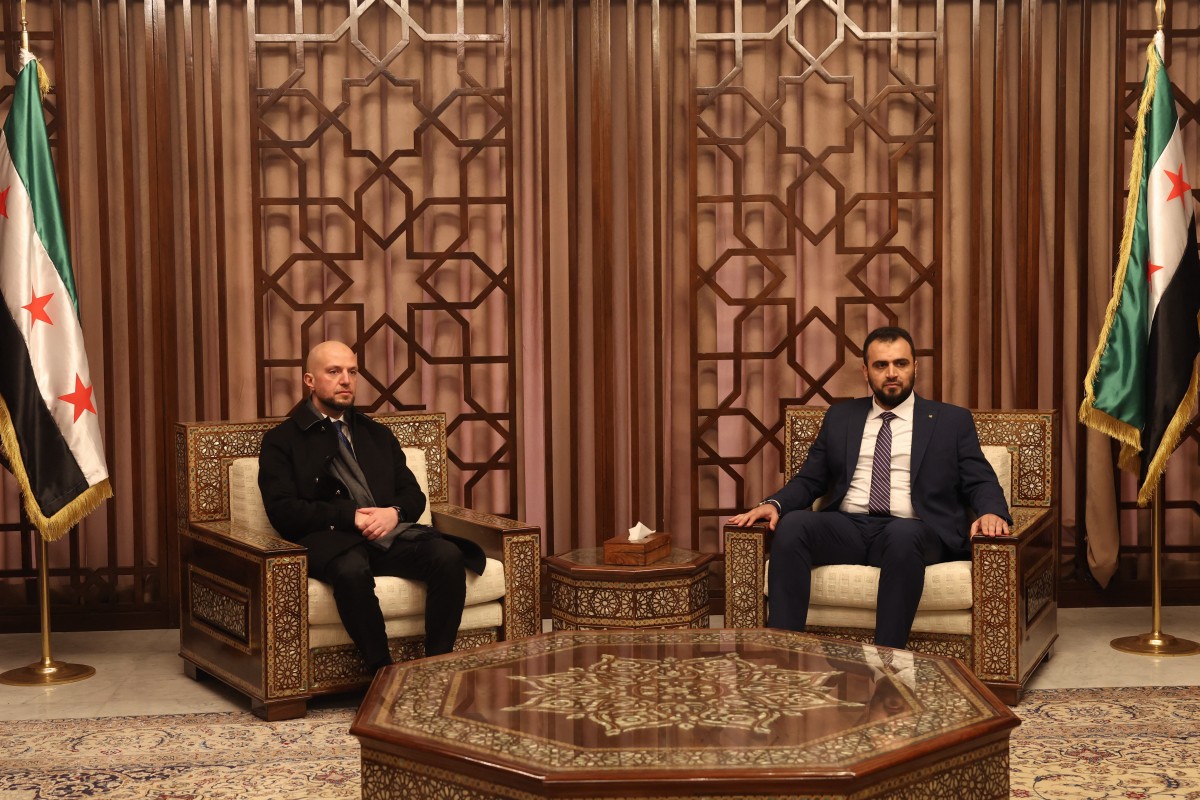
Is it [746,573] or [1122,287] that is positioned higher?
Answer: [1122,287]

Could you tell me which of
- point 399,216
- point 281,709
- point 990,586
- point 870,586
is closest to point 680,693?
point 870,586

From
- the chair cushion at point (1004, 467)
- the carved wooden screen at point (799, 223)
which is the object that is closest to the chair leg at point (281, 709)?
the carved wooden screen at point (799, 223)

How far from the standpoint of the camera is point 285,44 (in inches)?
200

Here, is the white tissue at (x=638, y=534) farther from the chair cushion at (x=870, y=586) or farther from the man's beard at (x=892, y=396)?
the man's beard at (x=892, y=396)

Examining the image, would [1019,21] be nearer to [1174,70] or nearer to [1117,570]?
[1174,70]

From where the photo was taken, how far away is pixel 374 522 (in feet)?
13.5

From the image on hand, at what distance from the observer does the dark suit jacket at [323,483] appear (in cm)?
412

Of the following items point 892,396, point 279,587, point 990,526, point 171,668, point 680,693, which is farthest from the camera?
point 171,668

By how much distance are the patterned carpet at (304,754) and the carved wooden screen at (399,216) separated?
155 cm

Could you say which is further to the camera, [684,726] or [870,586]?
[870,586]

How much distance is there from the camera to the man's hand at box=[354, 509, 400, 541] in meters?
4.09

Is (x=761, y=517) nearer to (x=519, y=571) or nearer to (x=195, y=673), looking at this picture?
(x=519, y=571)

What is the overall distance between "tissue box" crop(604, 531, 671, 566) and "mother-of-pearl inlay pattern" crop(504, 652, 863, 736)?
1112 millimetres

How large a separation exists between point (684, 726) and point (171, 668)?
265 centimetres
